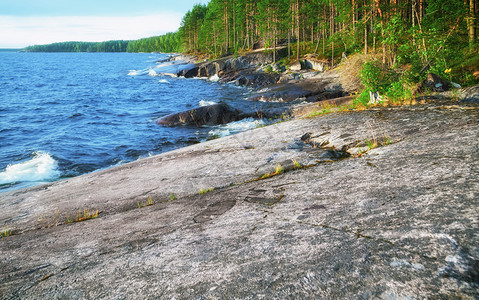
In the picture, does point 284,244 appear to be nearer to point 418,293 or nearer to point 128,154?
point 418,293

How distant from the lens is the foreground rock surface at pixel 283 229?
246 centimetres

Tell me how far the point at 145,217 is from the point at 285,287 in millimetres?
2977

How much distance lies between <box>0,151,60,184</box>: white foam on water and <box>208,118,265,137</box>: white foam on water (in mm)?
8124

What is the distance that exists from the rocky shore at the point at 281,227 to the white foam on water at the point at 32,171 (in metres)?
5.27

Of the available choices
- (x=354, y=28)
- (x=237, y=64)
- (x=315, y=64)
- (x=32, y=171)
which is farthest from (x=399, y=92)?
(x=237, y=64)

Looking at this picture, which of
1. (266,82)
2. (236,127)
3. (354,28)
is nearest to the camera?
(354,28)

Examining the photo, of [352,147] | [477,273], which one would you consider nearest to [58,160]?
[352,147]

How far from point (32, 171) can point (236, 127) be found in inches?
408

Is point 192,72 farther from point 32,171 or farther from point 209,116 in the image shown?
point 32,171

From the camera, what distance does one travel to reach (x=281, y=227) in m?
3.50

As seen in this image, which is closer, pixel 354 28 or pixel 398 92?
pixel 398 92

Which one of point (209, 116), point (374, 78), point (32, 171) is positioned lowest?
point (32, 171)

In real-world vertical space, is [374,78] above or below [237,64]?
below

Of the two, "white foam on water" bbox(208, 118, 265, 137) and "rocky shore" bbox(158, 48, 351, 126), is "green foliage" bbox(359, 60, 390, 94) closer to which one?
"rocky shore" bbox(158, 48, 351, 126)
